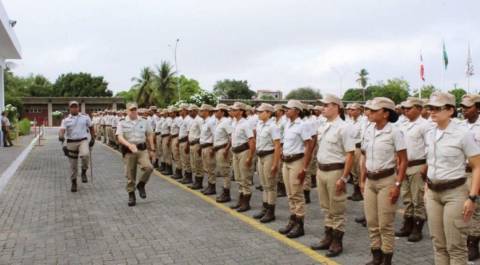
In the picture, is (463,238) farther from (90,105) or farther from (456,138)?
(90,105)

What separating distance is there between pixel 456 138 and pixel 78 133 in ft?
28.6

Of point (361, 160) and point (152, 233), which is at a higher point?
point (361, 160)

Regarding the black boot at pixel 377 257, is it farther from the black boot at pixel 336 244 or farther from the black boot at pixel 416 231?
the black boot at pixel 416 231

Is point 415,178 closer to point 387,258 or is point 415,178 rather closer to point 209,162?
point 387,258

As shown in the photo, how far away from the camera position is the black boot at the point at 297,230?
6742 millimetres

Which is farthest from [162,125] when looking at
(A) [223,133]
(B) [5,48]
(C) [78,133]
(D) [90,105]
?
(D) [90,105]

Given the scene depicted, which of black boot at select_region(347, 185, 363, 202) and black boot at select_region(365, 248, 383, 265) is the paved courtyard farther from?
black boot at select_region(347, 185, 363, 202)

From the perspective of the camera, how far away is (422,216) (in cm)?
673

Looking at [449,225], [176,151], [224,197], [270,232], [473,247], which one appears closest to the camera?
[449,225]

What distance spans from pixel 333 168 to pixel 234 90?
314 ft

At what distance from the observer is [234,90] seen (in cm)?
10119

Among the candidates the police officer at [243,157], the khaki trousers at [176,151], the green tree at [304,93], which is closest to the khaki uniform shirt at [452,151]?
the police officer at [243,157]

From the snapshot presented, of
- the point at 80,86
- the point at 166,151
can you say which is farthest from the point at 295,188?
the point at 80,86

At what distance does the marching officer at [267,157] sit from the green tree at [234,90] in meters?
90.8
